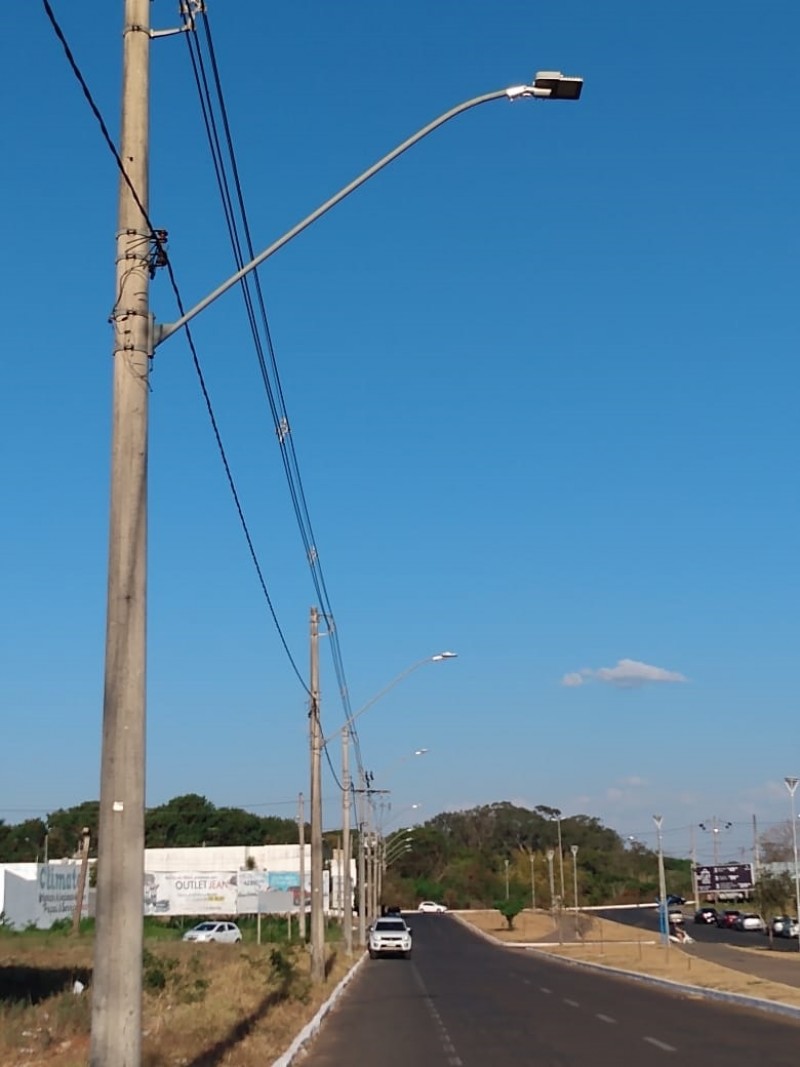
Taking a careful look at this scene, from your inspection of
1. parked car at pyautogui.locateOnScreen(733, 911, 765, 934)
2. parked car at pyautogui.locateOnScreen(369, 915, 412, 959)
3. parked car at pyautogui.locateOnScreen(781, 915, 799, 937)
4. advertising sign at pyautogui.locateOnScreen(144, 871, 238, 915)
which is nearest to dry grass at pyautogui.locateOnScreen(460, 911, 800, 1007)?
parked car at pyautogui.locateOnScreen(733, 911, 765, 934)

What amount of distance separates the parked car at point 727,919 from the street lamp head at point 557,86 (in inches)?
3382

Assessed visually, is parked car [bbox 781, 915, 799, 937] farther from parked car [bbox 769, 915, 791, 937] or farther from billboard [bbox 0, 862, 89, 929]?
billboard [bbox 0, 862, 89, 929]

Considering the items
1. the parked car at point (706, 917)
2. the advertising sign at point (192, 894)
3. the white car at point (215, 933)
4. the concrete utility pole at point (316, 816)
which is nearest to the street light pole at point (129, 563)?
the concrete utility pole at point (316, 816)

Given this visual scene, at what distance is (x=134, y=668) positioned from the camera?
29.2ft

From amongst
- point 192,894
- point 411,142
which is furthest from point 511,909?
point 411,142

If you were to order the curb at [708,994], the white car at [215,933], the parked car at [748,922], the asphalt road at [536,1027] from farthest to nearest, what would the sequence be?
1. the parked car at [748,922]
2. the white car at [215,933]
3. the curb at [708,994]
4. the asphalt road at [536,1027]

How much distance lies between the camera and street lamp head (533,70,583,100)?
9531 millimetres

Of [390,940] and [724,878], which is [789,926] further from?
[724,878]

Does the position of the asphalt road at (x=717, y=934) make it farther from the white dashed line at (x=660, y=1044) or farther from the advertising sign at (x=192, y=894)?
the white dashed line at (x=660, y=1044)

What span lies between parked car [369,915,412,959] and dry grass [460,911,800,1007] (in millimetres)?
7539

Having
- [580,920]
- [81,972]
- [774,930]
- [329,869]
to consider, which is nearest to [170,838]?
[329,869]

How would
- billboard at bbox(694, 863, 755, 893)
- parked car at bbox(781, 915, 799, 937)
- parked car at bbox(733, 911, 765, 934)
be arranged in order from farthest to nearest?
billboard at bbox(694, 863, 755, 893) → parked car at bbox(733, 911, 765, 934) → parked car at bbox(781, 915, 799, 937)

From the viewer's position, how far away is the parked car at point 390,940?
5822 centimetres

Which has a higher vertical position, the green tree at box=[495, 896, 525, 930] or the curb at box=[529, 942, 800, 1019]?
the green tree at box=[495, 896, 525, 930]
